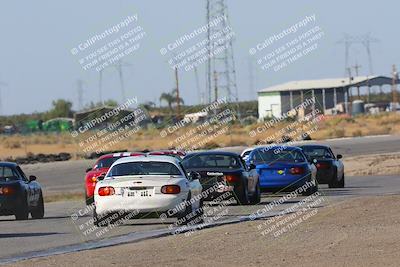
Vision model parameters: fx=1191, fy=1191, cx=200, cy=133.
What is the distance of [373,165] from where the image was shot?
171ft

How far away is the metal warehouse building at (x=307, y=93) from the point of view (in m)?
131

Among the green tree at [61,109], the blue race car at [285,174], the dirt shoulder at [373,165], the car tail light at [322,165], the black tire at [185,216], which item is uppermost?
the black tire at [185,216]

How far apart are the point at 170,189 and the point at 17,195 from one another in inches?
221

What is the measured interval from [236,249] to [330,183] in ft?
66.9

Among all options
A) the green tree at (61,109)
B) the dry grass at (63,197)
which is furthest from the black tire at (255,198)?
the green tree at (61,109)

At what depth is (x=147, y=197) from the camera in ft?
69.9

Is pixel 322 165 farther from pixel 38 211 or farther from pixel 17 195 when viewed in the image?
pixel 17 195

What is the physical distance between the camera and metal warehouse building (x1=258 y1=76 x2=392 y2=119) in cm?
13125

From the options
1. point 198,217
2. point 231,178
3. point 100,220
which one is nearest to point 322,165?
point 231,178

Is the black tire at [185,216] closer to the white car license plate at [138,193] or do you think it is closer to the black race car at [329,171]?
the white car license plate at [138,193]

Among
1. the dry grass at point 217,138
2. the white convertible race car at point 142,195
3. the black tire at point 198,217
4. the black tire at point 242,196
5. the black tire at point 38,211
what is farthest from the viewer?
the dry grass at point 217,138

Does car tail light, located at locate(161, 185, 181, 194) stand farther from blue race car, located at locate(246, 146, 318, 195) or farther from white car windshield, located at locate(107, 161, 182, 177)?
blue race car, located at locate(246, 146, 318, 195)

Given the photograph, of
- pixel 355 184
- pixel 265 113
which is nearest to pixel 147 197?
pixel 355 184

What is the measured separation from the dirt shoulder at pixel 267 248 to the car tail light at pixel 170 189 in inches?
42.4
